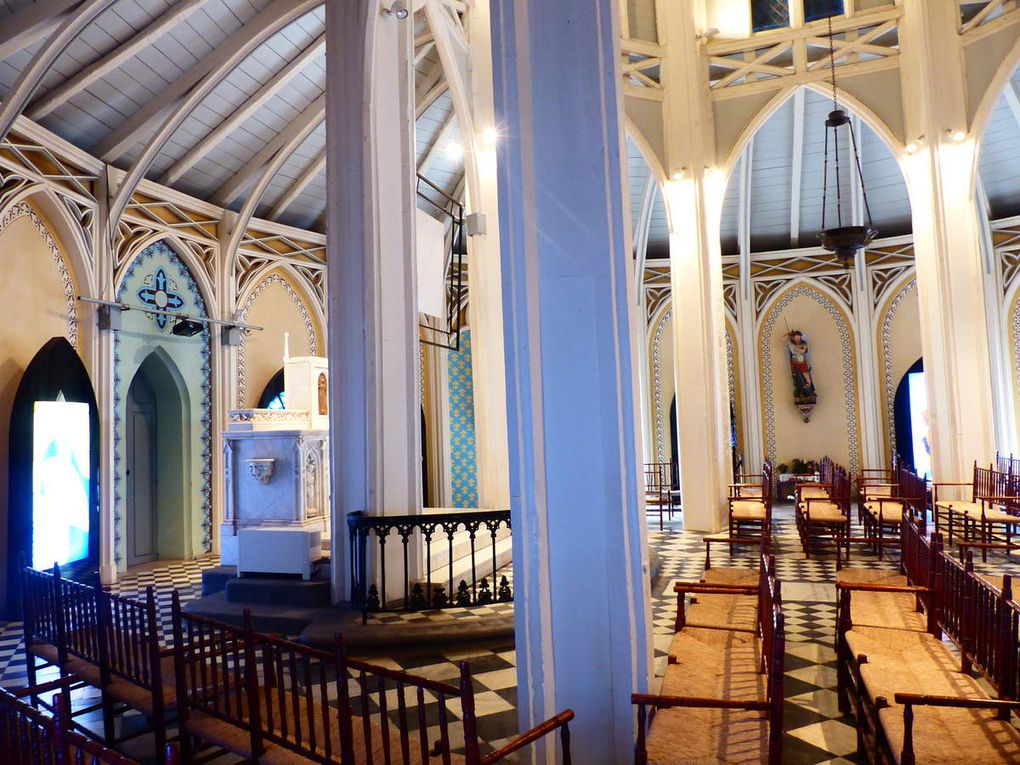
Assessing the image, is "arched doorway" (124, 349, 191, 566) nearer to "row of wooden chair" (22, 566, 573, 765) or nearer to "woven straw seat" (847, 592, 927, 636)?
"row of wooden chair" (22, 566, 573, 765)

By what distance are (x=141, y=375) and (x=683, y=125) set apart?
8.82 m

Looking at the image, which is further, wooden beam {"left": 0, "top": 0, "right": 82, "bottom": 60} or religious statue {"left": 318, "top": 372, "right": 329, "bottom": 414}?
religious statue {"left": 318, "top": 372, "right": 329, "bottom": 414}

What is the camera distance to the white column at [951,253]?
380 inches

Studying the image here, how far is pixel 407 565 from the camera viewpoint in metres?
5.64

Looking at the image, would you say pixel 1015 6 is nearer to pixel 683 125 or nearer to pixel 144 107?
pixel 683 125

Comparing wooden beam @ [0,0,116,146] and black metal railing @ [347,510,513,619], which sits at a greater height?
wooden beam @ [0,0,116,146]

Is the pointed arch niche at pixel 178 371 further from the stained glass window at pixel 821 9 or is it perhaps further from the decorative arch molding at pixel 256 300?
the stained glass window at pixel 821 9

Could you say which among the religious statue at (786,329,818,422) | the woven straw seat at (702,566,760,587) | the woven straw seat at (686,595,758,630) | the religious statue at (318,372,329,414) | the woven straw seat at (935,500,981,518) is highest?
the religious statue at (786,329,818,422)

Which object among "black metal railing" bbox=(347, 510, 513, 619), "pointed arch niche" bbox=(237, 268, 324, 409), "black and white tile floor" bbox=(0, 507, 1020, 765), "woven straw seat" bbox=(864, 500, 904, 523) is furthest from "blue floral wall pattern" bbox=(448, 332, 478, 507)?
"black metal railing" bbox=(347, 510, 513, 619)

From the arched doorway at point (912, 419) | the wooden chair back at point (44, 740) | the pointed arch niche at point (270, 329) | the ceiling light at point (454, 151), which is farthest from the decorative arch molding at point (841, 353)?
the wooden chair back at point (44, 740)

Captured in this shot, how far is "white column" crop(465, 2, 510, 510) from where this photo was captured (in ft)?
Answer: 26.4

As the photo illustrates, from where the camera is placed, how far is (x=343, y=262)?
20.0ft

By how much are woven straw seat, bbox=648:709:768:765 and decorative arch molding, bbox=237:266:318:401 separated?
977 centimetres

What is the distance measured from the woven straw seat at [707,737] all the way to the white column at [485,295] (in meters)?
5.12
